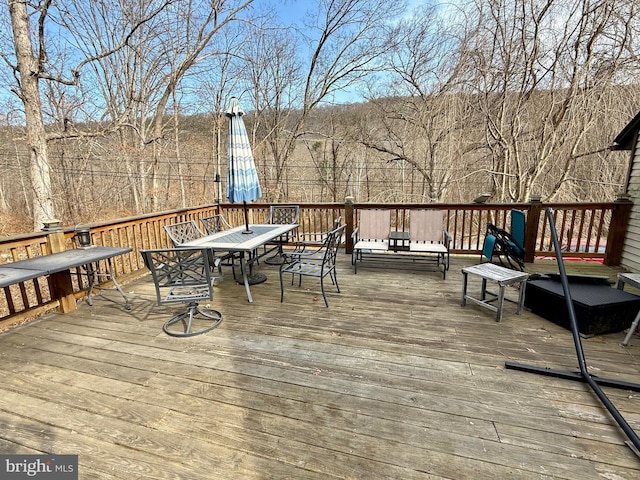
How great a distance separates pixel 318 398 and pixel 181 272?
160 cm

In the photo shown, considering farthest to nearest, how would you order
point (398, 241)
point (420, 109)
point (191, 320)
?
point (420, 109) → point (398, 241) → point (191, 320)

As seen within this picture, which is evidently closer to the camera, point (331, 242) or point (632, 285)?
point (632, 285)

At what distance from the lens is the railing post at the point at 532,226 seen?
4.63 metres

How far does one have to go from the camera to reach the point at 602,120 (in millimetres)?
7387

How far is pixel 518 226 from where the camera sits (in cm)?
395

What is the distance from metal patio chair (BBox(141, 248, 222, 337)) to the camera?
2639 millimetres

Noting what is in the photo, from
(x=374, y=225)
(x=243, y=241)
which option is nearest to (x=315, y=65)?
(x=374, y=225)

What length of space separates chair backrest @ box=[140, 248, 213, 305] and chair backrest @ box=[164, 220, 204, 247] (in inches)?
43.9

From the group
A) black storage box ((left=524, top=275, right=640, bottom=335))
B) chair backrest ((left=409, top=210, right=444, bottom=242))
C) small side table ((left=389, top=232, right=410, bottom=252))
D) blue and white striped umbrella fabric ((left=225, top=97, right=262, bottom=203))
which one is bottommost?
black storage box ((left=524, top=275, right=640, bottom=335))

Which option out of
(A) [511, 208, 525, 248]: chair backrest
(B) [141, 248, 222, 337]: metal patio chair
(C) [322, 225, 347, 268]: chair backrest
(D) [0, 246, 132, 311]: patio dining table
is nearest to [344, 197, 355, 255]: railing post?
(C) [322, 225, 347, 268]: chair backrest

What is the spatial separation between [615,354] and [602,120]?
7.65m

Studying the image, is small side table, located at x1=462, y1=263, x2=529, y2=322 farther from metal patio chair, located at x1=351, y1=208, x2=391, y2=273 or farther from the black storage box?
metal patio chair, located at x1=351, y1=208, x2=391, y2=273

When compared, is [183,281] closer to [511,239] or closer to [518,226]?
[511,239]

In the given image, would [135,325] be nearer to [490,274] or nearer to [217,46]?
[490,274]
